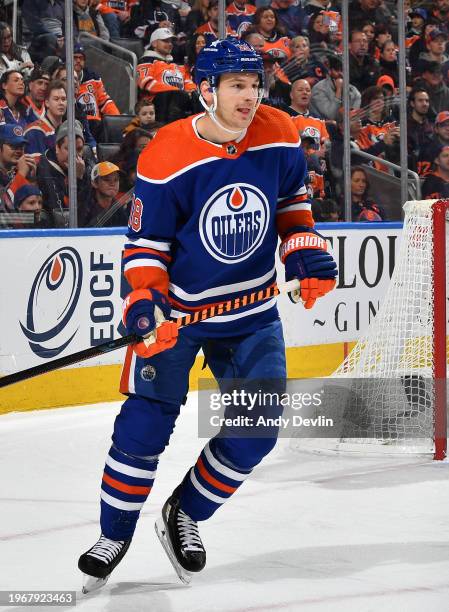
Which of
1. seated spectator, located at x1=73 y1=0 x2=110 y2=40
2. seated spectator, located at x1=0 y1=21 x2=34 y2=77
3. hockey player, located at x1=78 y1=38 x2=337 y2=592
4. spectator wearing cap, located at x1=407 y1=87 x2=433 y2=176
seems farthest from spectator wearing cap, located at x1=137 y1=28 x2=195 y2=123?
hockey player, located at x1=78 y1=38 x2=337 y2=592

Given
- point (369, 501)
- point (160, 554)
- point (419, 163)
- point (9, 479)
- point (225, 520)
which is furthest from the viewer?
point (419, 163)

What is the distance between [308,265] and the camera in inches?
97.2

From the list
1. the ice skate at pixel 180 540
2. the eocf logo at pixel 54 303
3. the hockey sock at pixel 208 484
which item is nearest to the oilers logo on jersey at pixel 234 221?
the hockey sock at pixel 208 484

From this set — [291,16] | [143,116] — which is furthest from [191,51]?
[291,16]

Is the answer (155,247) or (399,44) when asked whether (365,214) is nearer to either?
(399,44)

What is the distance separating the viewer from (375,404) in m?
3.83

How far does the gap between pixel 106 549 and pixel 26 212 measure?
9.57ft

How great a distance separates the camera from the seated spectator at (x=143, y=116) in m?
5.63

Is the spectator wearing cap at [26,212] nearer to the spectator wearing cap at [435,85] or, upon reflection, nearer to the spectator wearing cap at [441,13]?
the spectator wearing cap at [435,85]

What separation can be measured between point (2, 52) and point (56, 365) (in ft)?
9.92

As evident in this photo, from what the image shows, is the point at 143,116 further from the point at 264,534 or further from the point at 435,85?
the point at 264,534

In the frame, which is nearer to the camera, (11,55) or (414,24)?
(11,55)

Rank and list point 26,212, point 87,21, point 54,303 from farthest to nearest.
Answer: point 87,21 < point 26,212 < point 54,303

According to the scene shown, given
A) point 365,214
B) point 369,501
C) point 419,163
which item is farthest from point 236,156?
point 419,163
